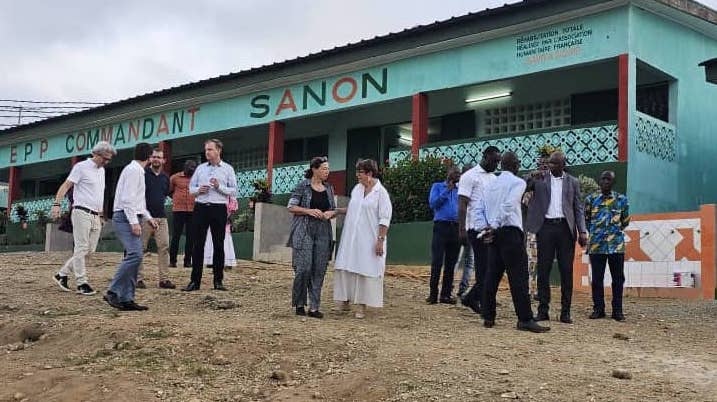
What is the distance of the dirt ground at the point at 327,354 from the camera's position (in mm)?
5234

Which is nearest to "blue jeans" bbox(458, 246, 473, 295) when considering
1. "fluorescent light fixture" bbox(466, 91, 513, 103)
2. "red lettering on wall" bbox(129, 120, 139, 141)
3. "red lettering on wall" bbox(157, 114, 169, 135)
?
"fluorescent light fixture" bbox(466, 91, 513, 103)

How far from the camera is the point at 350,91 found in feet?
56.4

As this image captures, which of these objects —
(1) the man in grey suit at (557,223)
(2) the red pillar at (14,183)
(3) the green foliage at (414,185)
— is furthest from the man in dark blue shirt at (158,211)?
(2) the red pillar at (14,183)

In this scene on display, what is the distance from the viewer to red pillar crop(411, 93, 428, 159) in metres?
15.6

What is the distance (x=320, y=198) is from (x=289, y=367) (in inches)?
91.2

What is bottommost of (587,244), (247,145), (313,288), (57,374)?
(57,374)

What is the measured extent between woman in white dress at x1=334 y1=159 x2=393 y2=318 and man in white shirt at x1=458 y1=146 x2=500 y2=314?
28.7 inches

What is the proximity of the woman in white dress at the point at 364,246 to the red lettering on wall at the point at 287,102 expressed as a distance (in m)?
10.9

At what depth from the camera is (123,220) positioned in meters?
7.85

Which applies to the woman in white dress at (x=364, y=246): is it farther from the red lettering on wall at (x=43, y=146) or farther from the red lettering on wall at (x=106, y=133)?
the red lettering on wall at (x=43, y=146)

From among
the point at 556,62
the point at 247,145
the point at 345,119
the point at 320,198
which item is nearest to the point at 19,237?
the point at 247,145

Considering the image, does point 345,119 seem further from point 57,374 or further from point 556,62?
point 57,374

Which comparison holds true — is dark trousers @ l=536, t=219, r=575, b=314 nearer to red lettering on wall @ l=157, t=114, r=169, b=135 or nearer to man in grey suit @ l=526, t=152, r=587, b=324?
man in grey suit @ l=526, t=152, r=587, b=324

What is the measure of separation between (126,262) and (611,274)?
197 inches
